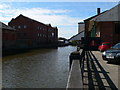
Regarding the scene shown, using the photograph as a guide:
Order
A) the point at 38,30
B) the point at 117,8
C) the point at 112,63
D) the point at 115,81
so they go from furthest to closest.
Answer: the point at 38,30, the point at 117,8, the point at 112,63, the point at 115,81

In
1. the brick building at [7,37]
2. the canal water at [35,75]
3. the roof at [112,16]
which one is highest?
the roof at [112,16]

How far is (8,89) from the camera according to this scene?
262 inches

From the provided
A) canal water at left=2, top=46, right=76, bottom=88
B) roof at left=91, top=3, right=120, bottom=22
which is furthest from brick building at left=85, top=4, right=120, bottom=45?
canal water at left=2, top=46, right=76, bottom=88

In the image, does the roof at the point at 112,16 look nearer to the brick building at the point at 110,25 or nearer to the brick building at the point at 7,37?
the brick building at the point at 110,25

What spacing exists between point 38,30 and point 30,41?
25.5ft

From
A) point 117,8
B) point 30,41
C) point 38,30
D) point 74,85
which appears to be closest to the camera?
point 74,85

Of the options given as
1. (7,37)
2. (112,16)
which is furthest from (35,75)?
(7,37)

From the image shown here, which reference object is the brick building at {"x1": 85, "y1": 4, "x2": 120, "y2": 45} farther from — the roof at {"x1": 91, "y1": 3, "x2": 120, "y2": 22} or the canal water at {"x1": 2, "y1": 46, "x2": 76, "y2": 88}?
the canal water at {"x1": 2, "y1": 46, "x2": 76, "y2": 88}

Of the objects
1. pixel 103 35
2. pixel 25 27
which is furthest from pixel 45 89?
pixel 25 27

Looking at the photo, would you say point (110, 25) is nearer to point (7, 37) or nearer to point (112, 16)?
point (112, 16)

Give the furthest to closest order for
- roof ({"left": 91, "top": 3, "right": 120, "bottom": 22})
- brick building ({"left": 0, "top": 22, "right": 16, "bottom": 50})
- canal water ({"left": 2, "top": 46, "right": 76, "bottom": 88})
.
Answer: brick building ({"left": 0, "top": 22, "right": 16, "bottom": 50})
roof ({"left": 91, "top": 3, "right": 120, "bottom": 22})
canal water ({"left": 2, "top": 46, "right": 76, "bottom": 88})

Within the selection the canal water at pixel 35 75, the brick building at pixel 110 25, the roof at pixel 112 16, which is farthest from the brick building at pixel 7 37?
the roof at pixel 112 16

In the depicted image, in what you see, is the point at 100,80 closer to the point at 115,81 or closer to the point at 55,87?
the point at 115,81

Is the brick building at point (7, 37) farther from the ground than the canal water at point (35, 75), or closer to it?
farther from the ground
